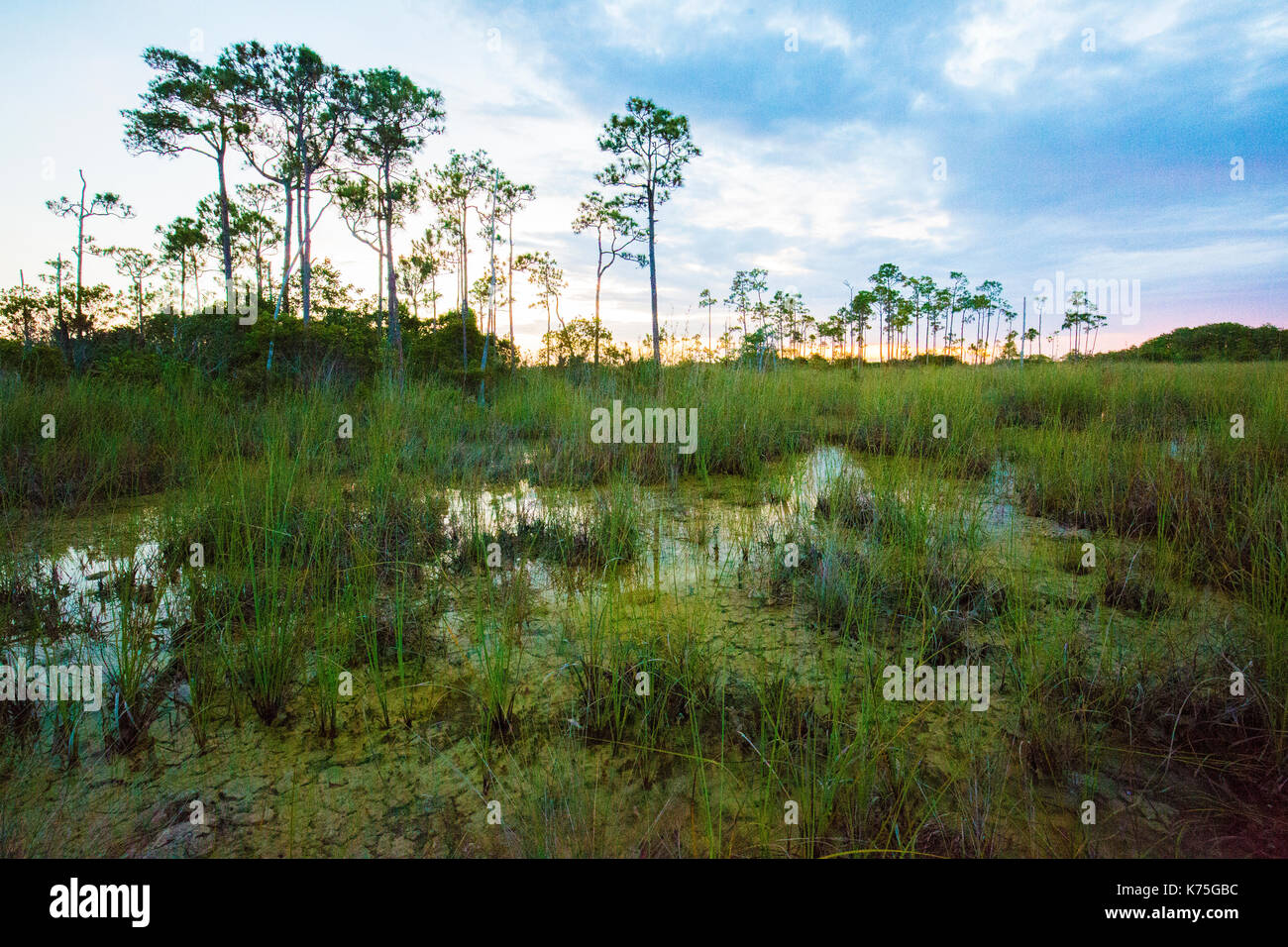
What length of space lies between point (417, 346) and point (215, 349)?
34.5 ft

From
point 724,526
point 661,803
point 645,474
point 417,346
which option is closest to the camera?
point 661,803

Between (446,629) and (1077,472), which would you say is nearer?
(446,629)

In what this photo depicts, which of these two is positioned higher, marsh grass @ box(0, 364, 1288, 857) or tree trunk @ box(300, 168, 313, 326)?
tree trunk @ box(300, 168, 313, 326)

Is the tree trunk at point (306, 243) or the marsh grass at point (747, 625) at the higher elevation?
the tree trunk at point (306, 243)

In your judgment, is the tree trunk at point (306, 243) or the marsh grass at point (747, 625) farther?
the tree trunk at point (306, 243)

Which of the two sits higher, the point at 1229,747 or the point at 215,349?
the point at 215,349

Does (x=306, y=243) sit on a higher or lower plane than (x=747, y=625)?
higher

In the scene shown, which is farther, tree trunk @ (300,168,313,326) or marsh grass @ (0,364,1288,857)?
tree trunk @ (300,168,313,326)

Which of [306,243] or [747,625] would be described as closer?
[747,625]

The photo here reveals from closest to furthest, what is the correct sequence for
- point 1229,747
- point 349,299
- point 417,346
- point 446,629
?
1. point 1229,747
2. point 446,629
3. point 417,346
4. point 349,299
